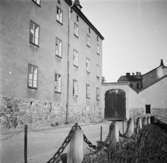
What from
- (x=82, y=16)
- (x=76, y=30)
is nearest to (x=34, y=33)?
(x=76, y=30)

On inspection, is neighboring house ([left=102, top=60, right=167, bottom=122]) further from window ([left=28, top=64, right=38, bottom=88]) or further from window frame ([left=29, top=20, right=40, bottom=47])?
window frame ([left=29, top=20, right=40, bottom=47])

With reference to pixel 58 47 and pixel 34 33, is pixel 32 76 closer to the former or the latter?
pixel 34 33

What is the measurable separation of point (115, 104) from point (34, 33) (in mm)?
21433


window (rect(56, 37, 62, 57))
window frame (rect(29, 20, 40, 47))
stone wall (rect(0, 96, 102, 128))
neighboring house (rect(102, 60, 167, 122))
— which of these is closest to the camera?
stone wall (rect(0, 96, 102, 128))

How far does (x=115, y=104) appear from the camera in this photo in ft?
109

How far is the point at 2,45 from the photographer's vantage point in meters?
11.3

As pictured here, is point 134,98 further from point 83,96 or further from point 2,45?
point 2,45

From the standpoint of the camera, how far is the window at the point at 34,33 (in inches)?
549

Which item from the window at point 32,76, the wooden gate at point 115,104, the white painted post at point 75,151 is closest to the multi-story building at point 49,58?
the window at point 32,76

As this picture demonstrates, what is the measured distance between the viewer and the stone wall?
36.7 ft

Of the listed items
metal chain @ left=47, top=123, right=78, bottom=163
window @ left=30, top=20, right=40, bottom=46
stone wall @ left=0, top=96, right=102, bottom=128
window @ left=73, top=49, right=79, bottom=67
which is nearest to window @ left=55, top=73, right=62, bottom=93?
stone wall @ left=0, top=96, right=102, bottom=128

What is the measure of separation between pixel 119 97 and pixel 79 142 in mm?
29969

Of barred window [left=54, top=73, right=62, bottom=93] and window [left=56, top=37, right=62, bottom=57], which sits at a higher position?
window [left=56, top=37, right=62, bottom=57]

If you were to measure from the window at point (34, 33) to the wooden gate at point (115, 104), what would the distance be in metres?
Result: 20.2
